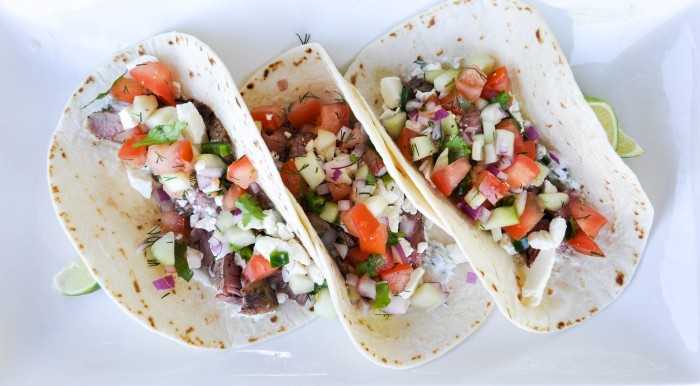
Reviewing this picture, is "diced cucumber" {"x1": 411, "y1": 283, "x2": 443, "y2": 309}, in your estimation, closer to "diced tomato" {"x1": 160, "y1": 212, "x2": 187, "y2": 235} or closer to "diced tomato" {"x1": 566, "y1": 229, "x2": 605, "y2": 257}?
"diced tomato" {"x1": 566, "y1": 229, "x2": 605, "y2": 257}

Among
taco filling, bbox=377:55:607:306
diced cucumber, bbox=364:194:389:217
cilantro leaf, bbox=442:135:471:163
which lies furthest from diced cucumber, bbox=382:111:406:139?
diced cucumber, bbox=364:194:389:217

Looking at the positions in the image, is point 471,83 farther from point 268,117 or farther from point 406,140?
point 268,117

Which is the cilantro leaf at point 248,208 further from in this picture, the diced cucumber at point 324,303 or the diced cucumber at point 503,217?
the diced cucumber at point 503,217

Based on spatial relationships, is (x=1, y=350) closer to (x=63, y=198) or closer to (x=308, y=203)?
(x=63, y=198)

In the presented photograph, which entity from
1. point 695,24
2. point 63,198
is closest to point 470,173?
point 695,24

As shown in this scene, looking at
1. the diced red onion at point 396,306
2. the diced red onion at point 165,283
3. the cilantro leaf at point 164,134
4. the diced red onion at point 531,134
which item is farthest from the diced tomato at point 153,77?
the diced red onion at point 531,134

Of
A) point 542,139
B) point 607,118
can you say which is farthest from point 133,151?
point 607,118
